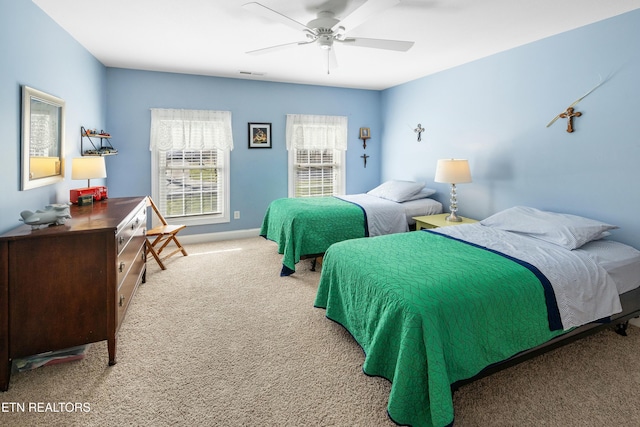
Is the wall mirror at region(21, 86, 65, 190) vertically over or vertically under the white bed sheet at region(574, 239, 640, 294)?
over

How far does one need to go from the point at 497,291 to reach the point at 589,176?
6.47ft

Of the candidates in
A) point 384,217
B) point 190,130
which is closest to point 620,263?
point 384,217

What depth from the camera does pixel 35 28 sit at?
2457 millimetres

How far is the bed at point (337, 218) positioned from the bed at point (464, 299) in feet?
3.42

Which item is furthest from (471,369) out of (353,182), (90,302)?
(353,182)

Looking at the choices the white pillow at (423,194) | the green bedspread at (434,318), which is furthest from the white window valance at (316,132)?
the green bedspread at (434,318)

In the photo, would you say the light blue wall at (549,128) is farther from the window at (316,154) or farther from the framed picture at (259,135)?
the framed picture at (259,135)

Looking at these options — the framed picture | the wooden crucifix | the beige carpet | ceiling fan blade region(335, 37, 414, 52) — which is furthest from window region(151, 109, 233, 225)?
the wooden crucifix

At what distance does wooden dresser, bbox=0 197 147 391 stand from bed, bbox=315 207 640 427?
4.76ft

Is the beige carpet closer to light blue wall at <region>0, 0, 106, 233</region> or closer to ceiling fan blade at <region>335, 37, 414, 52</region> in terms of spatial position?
light blue wall at <region>0, 0, 106, 233</region>

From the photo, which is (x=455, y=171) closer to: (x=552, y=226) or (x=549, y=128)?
(x=549, y=128)

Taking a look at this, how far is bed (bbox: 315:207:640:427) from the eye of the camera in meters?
1.57

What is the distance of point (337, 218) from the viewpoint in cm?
379

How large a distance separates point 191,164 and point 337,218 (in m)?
2.47
